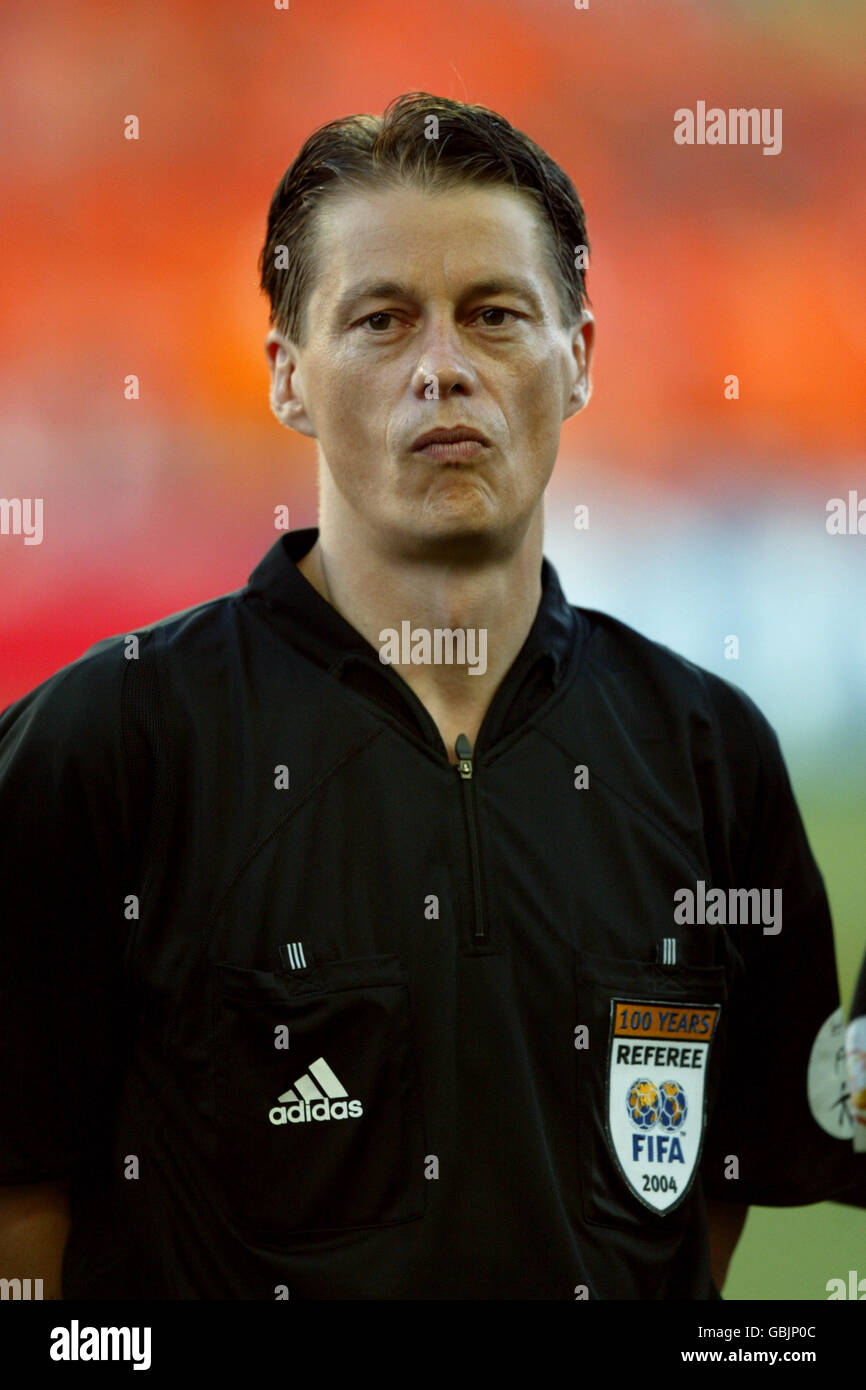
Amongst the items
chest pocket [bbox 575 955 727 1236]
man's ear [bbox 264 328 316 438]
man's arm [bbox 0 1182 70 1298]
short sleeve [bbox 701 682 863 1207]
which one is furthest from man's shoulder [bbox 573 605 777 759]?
man's arm [bbox 0 1182 70 1298]

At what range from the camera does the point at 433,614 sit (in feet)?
4.25

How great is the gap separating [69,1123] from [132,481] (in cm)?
136

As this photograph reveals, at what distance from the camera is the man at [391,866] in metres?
1.17

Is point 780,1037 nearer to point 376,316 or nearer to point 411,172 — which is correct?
point 376,316

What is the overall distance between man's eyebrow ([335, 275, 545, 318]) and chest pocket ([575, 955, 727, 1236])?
1.96 feet

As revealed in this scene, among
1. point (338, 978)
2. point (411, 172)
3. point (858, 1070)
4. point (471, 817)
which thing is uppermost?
point (411, 172)

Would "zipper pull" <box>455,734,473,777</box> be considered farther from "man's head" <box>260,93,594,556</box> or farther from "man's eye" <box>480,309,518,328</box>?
"man's eye" <box>480,309,518,328</box>

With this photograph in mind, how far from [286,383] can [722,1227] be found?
0.97 m

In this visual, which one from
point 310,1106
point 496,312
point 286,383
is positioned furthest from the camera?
point 286,383

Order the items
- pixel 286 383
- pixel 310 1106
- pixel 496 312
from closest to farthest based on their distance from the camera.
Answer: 1. pixel 310 1106
2. pixel 496 312
3. pixel 286 383

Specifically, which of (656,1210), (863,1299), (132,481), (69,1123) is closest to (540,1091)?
(656,1210)

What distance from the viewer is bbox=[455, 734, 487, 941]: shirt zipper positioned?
1196mm

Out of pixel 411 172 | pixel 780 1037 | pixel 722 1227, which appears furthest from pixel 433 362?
pixel 722 1227
